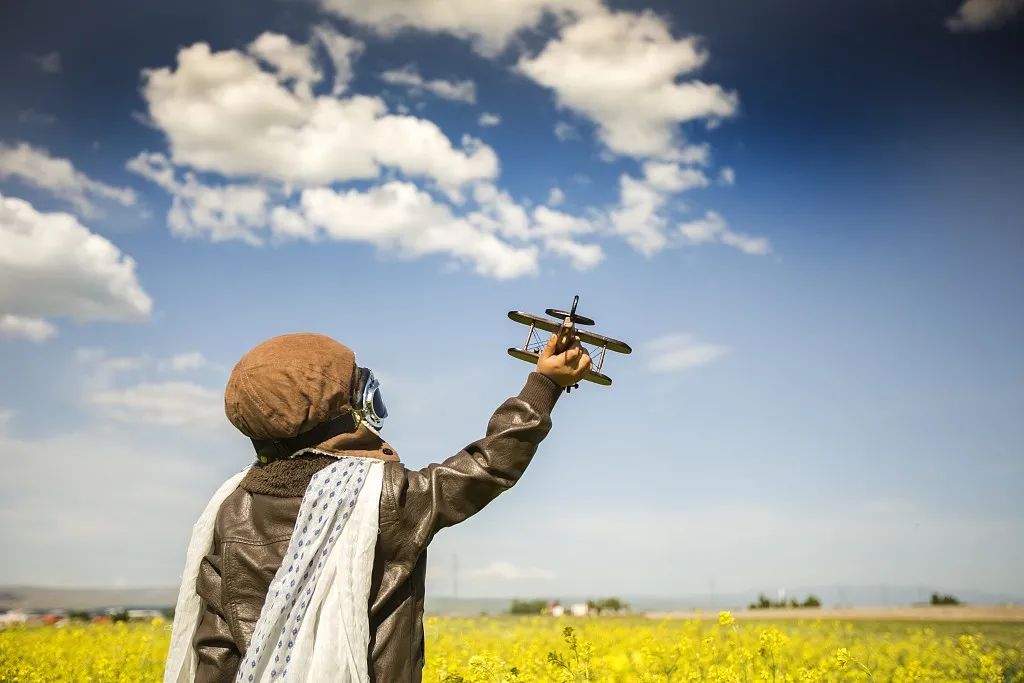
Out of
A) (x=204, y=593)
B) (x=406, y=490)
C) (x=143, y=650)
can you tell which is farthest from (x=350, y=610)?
(x=143, y=650)

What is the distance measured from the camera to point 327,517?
212 centimetres

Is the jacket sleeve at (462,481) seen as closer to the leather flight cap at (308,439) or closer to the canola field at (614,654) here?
the leather flight cap at (308,439)

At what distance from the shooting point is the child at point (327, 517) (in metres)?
2.11

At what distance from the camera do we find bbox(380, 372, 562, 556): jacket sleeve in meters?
2.19

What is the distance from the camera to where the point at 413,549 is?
2.21 metres

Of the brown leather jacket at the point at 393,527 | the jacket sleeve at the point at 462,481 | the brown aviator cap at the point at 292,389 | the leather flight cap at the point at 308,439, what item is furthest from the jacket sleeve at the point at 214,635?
the jacket sleeve at the point at 462,481

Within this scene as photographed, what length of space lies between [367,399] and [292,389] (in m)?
0.23

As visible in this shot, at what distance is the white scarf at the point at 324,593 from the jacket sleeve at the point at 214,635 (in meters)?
0.21

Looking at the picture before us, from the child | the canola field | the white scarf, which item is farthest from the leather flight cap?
the canola field

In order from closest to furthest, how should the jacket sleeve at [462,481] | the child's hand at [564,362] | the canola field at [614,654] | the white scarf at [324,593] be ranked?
the white scarf at [324,593] → the jacket sleeve at [462,481] → the child's hand at [564,362] → the canola field at [614,654]

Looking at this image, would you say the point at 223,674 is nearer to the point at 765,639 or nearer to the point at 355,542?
the point at 355,542

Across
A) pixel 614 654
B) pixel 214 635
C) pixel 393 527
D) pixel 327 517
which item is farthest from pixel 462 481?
pixel 614 654

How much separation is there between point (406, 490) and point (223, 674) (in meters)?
0.72

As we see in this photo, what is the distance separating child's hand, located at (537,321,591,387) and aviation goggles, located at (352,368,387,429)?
0.48 meters
